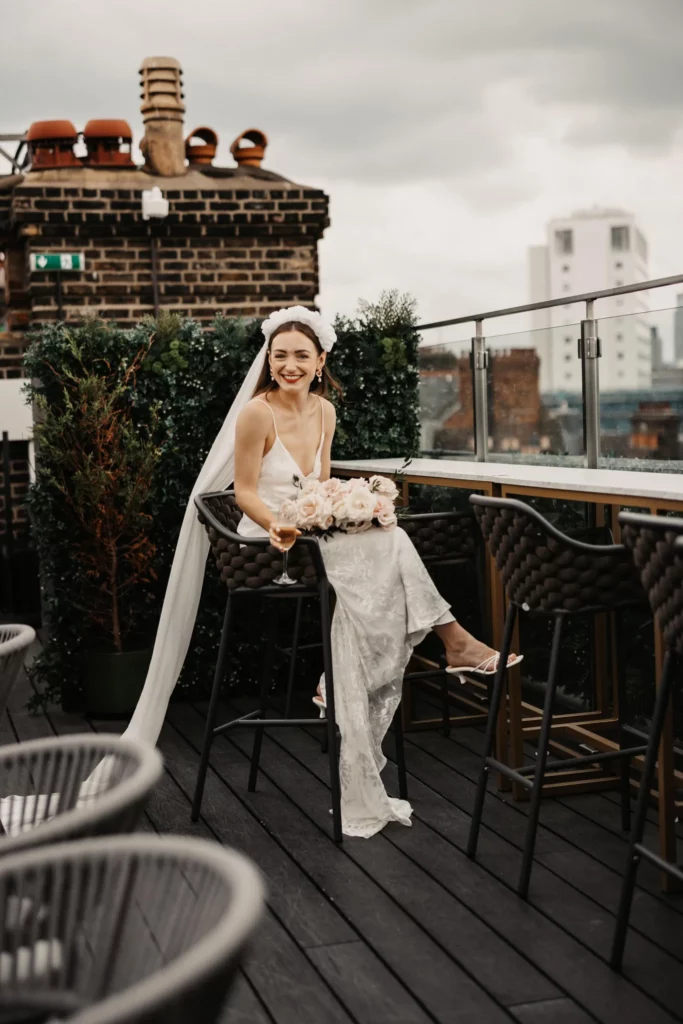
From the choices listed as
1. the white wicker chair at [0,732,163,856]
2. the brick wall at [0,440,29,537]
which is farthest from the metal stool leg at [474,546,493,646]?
the brick wall at [0,440,29,537]

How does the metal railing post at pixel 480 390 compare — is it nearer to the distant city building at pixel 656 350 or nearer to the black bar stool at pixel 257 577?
the distant city building at pixel 656 350

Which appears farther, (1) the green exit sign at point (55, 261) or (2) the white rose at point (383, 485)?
(1) the green exit sign at point (55, 261)

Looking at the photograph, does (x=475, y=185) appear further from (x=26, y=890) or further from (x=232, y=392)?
(x=26, y=890)

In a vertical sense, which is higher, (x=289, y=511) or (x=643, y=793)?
(x=289, y=511)

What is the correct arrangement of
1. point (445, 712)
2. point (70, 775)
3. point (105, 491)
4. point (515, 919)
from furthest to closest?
point (105, 491)
point (445, 712)
point (515, 919)
point (70, 775)

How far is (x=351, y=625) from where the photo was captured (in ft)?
13.3

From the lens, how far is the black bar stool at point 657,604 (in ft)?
8.50

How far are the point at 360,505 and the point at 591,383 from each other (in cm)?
117

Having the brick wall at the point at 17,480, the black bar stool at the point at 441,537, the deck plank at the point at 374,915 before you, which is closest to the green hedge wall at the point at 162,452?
the deck plank at the point at 374,915

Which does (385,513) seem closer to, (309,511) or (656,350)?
(309,511)

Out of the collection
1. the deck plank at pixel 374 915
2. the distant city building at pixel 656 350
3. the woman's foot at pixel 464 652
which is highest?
the distant city building at pixel 656 350

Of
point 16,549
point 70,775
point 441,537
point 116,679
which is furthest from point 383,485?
point 16,549

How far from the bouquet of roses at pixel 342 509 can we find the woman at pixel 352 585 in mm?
60

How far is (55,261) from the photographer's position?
810 centimetres
